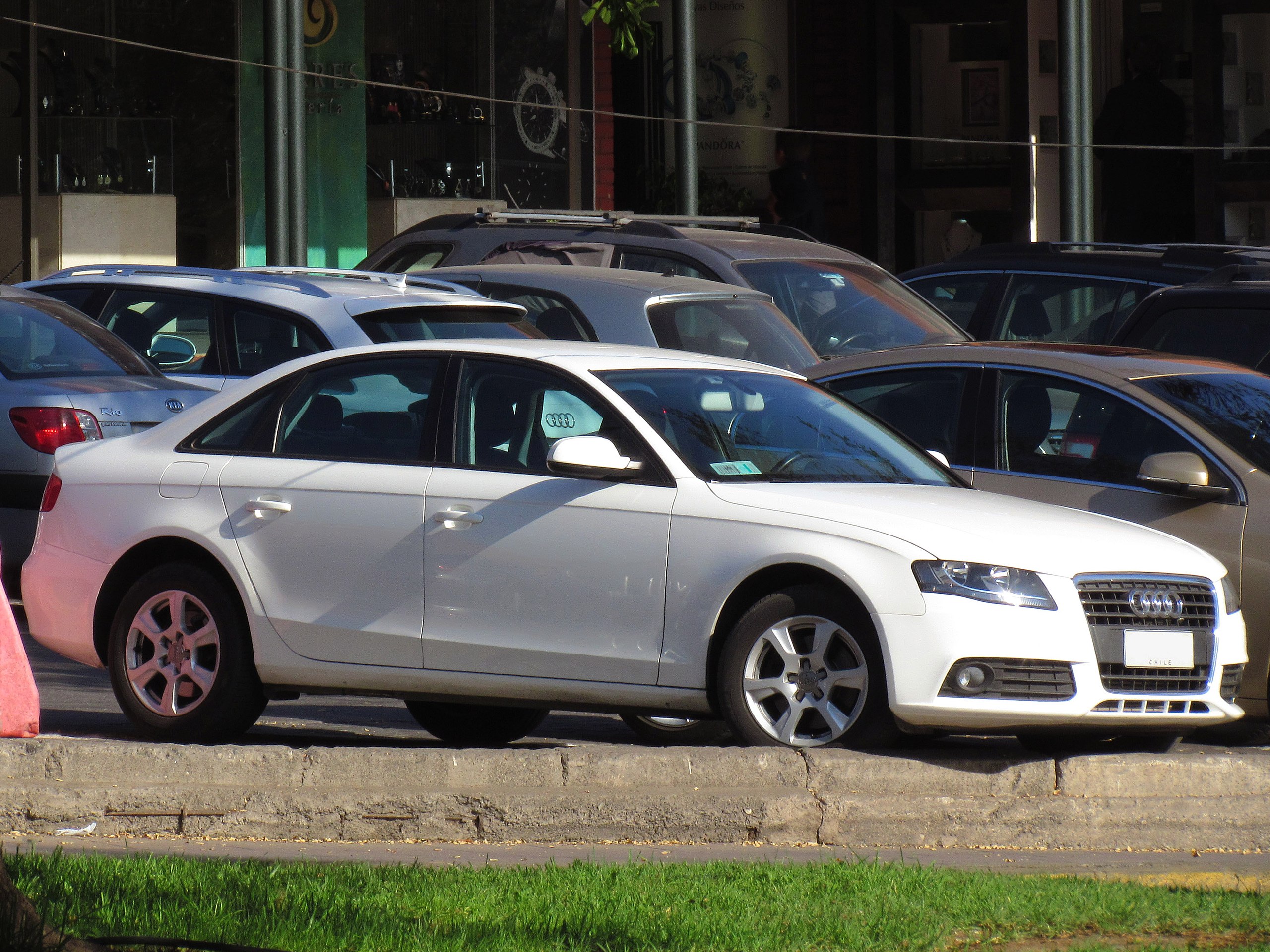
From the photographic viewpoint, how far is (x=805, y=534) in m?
6.65

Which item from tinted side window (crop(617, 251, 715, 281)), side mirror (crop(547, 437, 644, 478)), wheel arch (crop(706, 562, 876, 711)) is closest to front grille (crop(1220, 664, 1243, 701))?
wheel arch (crop(706, 562, 876, 711))

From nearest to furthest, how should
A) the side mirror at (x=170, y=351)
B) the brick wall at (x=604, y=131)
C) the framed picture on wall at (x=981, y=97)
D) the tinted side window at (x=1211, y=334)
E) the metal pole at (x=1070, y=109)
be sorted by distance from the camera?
1. the tinted side window at (x=1211, y=334)
2. the side mirror at (x=170, y=351)
3. the metal pole at (x=1070, y=109)
4. the brick wall at (x=604, y=131)
5. the framed picture on wall at (x=981, y=97)

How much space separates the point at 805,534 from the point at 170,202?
15.2m

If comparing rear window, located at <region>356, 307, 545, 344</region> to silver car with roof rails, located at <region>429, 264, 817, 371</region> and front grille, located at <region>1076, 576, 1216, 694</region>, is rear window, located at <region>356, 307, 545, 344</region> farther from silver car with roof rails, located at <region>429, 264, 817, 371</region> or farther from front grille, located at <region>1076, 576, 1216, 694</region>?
front grille, located at <region>1076, 576, 1216, 694</region>

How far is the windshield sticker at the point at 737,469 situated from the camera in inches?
277

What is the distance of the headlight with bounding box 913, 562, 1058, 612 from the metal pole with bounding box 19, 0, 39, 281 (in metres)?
14.8

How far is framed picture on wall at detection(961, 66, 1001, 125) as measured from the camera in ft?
87.5

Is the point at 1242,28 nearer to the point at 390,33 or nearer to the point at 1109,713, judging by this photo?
the point at 390,33

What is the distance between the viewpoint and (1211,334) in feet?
33.8

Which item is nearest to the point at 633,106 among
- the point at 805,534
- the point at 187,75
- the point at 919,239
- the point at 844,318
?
the point at 919,239

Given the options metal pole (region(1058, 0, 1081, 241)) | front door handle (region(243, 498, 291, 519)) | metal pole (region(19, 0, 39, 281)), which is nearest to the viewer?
front door handle (region(243, 498, 291, 519))

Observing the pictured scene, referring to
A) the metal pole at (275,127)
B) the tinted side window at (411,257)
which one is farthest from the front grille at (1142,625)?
the metal pole at (275,127)

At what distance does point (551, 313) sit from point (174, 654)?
5.08 metres

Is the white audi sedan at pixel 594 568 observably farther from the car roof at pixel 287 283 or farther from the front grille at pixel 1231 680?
the car roof at pixel 287 283
